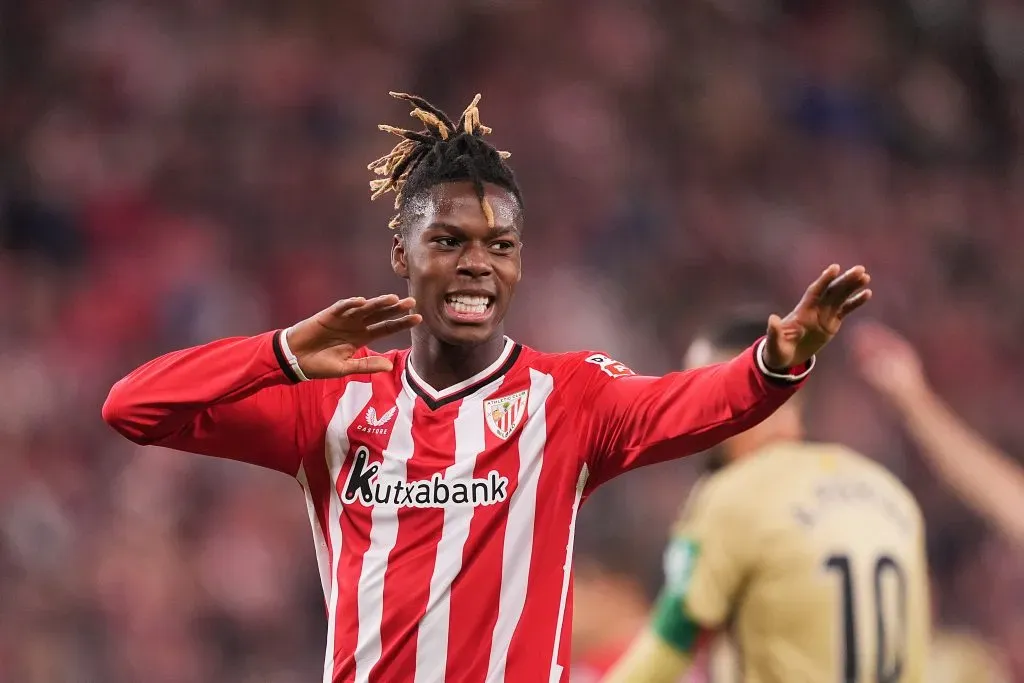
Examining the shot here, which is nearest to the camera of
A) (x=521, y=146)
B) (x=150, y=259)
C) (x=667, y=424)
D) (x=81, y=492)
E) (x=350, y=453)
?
(x=667, y=424)

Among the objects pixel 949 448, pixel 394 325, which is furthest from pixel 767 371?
pixel 949 448

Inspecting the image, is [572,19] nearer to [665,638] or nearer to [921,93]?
[921,93]

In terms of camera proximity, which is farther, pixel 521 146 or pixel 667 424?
pixel 521 146

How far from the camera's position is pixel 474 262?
120 inches

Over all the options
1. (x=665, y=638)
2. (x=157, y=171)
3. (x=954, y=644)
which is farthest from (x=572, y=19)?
(x=665, y=638)

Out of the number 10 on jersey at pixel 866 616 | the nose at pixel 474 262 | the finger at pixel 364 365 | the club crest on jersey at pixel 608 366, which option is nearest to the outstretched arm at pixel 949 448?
the number 10 on jersey at pixel 866 616

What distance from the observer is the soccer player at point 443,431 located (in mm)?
2908

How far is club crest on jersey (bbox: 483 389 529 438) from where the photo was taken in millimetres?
3096

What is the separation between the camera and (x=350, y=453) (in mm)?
3133

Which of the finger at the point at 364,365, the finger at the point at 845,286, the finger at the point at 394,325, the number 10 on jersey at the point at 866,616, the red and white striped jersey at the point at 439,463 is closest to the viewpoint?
the finger at the point at 845,286

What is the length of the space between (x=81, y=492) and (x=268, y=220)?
7.28 ft

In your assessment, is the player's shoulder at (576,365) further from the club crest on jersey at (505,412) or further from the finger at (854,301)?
the finger at (854,301)

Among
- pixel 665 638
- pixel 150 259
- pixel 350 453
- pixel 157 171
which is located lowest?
pixel 665 638

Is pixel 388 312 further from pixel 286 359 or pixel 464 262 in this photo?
pixel 464 262
